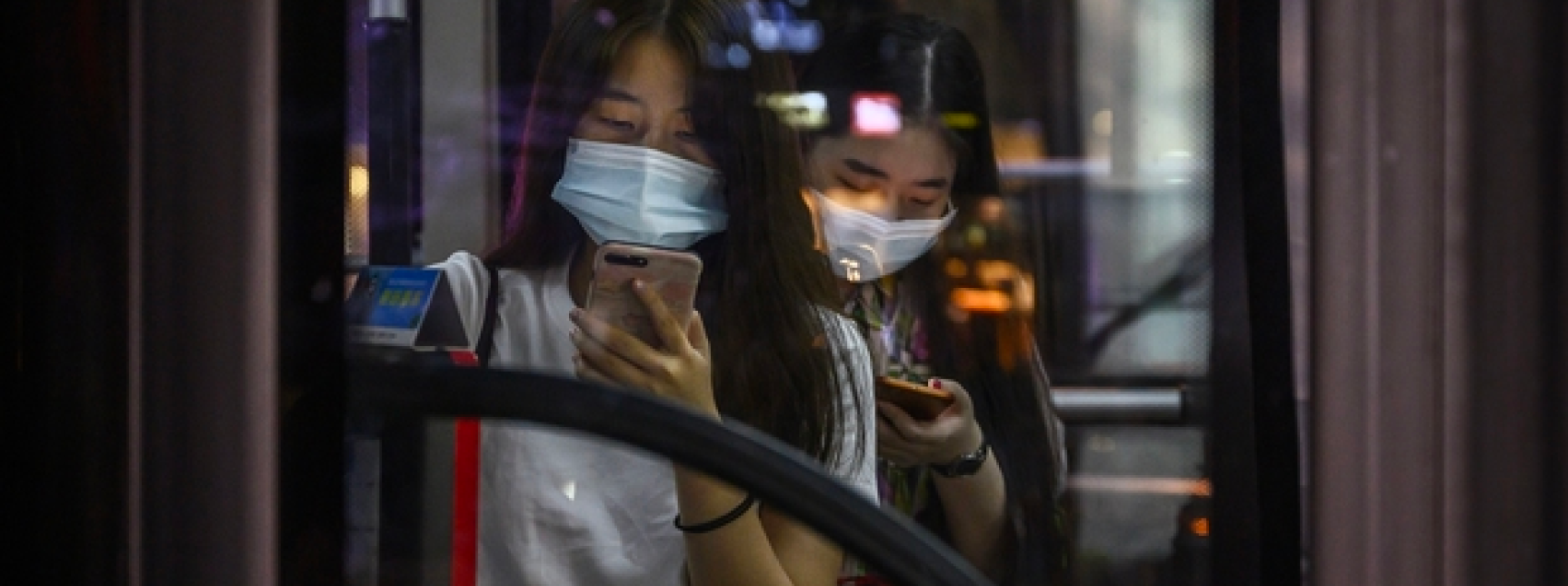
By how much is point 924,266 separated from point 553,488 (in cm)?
48

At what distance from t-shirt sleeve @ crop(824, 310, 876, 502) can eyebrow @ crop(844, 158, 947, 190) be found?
16cm

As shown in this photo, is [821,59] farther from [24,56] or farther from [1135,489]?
[24,56]

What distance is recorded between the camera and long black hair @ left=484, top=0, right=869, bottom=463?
1402mm

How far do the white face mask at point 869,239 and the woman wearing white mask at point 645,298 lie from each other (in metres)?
0.08

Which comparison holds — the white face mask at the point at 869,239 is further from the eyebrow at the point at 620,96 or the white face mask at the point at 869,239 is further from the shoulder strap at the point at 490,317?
the shoulder strap at the point at 490,317

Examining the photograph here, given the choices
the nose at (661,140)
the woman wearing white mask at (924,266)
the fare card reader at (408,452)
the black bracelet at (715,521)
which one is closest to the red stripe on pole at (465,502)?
the fare card reader at (408,452)

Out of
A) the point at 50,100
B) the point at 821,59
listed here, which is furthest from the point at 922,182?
the point at 50,100

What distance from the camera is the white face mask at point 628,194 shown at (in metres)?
1.38

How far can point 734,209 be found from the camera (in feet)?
4.71

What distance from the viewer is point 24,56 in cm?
89

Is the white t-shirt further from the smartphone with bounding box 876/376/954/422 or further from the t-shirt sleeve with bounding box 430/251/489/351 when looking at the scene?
the smartphone with bounding box 876/376/954/422

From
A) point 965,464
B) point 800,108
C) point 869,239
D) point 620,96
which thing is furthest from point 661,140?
point 965,464

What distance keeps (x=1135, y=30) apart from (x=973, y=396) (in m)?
0.44

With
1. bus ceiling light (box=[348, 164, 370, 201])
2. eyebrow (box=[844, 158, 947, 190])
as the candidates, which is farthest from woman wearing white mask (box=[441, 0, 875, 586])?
bus ceiling light (box=[348, 164, 370, 201])
